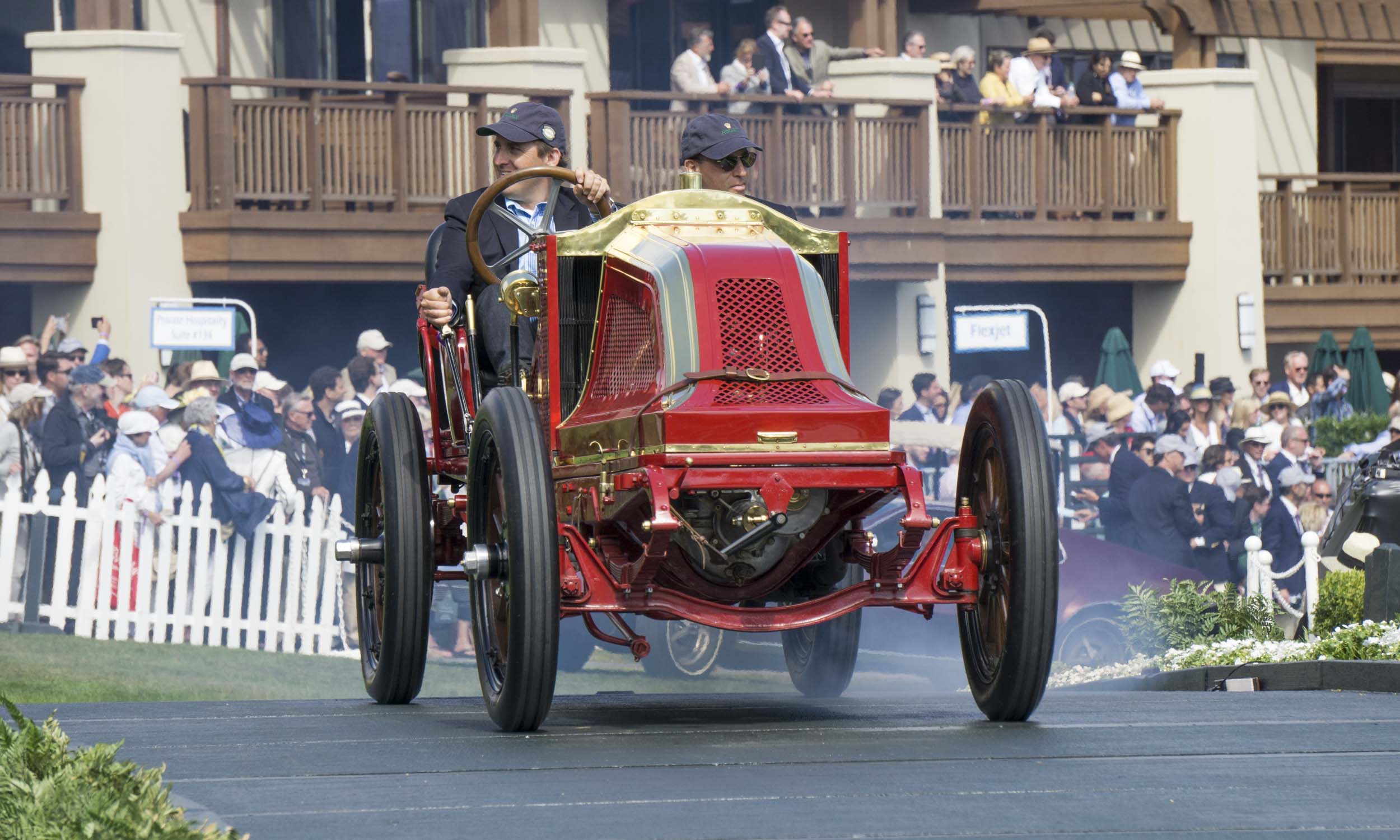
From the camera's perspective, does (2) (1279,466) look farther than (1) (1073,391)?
No

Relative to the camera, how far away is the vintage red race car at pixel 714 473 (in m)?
6.54

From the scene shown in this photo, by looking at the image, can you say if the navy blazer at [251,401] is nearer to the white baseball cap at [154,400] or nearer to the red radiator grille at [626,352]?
the white baseball cap at [154,400]

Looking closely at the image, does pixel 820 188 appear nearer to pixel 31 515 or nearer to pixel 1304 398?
pixel 1304 398

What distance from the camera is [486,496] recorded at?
23.4 feet

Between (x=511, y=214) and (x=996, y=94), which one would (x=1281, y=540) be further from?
(x=511, y=214)

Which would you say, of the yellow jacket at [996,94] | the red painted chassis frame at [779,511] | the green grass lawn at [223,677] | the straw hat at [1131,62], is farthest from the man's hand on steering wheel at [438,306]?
the straw hat at [1131,62]

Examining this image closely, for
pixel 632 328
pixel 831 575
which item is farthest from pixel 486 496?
pixel 831 575

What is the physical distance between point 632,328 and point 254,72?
17122mm

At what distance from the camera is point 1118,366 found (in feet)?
77.5

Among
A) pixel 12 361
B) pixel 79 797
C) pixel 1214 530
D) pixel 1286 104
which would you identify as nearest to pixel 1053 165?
pixel 1286 104

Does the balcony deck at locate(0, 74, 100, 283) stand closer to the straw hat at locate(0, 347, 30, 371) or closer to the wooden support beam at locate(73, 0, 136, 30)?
the wooden support beam at locate(73, 0, 136, 30)

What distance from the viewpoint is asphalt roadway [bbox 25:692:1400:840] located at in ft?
16.6

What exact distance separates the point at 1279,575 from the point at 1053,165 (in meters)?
12.8

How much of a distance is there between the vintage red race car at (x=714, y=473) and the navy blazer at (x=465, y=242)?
0.67 meters
